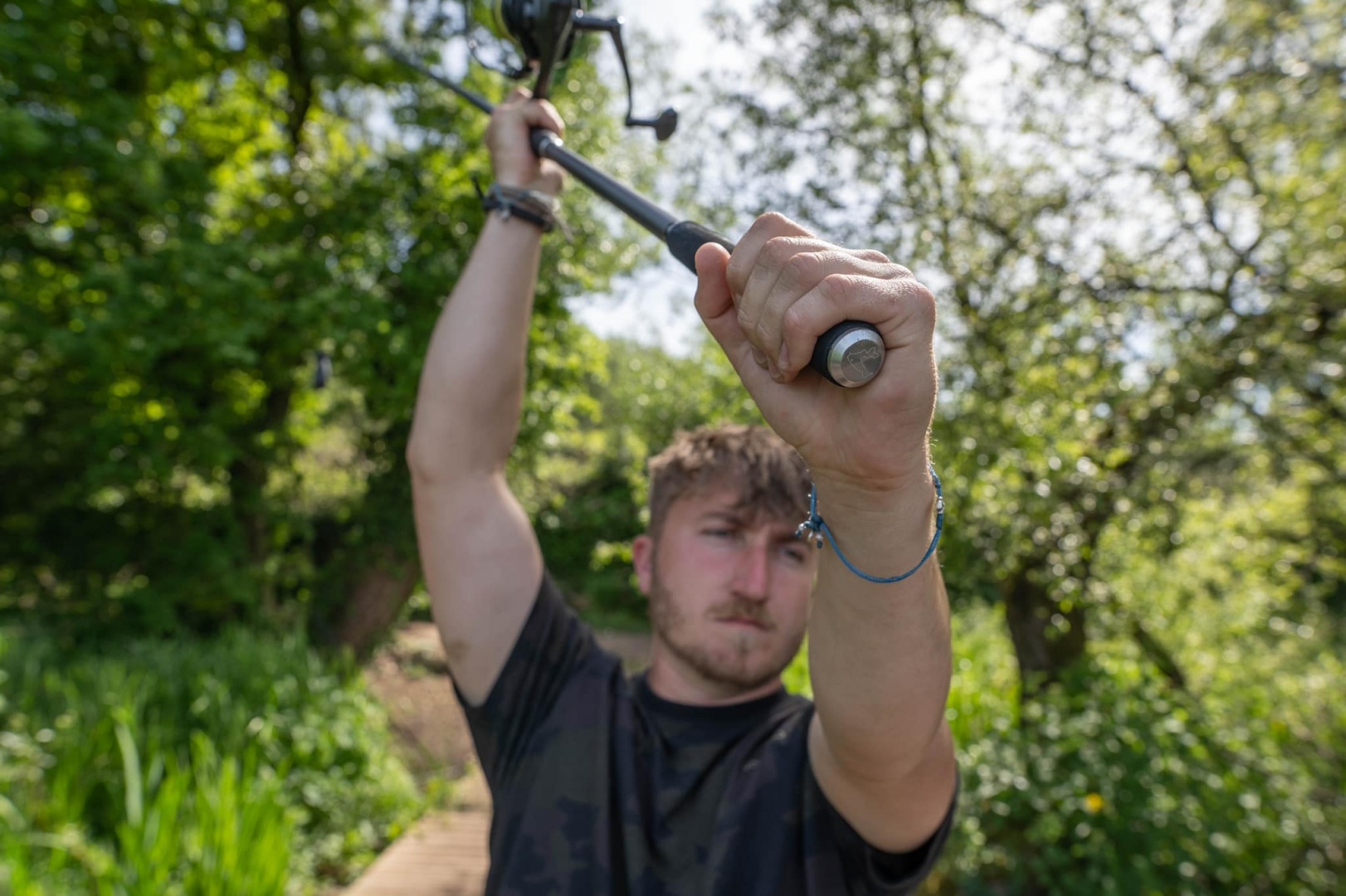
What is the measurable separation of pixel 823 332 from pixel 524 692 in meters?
1.20

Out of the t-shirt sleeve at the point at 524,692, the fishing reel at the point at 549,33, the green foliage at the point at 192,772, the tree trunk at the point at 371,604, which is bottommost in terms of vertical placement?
the tree trunk at the point at 371,604

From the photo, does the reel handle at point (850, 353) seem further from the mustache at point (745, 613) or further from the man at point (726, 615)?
the mustache at point (745, 613)

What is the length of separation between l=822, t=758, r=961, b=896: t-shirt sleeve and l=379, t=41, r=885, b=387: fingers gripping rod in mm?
889

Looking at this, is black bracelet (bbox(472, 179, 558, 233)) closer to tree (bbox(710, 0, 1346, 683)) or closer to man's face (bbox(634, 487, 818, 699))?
man's face (bbox(634, 487, 818, 699))

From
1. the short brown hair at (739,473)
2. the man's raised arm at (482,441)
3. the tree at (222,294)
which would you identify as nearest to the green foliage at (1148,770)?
the short brown hair at (739,473)

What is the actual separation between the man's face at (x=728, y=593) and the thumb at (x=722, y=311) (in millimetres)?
836

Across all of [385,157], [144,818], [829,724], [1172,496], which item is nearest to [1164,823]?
[1172,496]

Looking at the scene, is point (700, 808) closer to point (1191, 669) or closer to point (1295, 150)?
point (1191, 669)

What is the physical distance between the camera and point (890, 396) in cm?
77

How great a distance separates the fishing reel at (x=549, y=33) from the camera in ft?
4.82

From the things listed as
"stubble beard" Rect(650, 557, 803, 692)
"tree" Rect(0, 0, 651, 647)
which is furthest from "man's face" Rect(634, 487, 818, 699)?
"tree" Rect(0, 0, 651, 647)

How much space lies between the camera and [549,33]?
1.58m

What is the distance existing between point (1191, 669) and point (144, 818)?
5990 millimetres

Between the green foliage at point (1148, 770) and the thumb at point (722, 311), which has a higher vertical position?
the thumb at point (722, 311)
